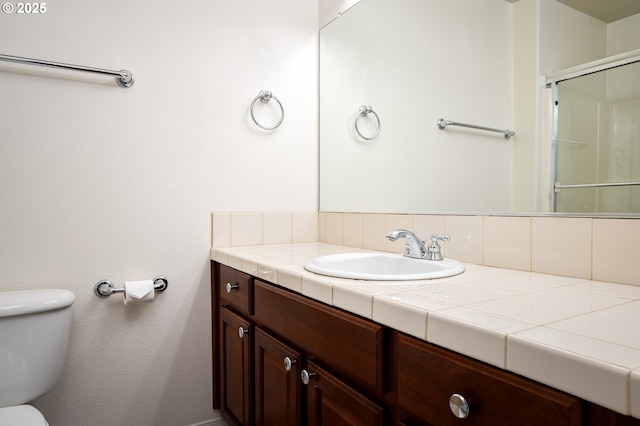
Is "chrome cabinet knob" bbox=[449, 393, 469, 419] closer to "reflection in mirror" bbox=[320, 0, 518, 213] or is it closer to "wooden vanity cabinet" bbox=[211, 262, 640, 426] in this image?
"wooden vanity cabinet" bbox=[211, 262, 640, 426]

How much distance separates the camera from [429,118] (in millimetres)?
1477

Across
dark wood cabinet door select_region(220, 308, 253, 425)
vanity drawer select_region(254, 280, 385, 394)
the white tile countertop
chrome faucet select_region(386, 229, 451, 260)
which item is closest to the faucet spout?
chrome faucet select_region(386, 229, 451, 260)

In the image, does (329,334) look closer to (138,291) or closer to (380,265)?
(380,265)

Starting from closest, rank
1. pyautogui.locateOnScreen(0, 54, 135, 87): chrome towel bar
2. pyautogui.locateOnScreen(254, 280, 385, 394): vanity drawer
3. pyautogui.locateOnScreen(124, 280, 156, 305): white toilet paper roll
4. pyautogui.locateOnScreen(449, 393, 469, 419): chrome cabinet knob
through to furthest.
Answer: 1. pyautogui.locateOnScreen(449, 393, 469, 419): chrome cabinet knob
2. pyautogui.locateOnScreen(254, 280, 385, 394): vanity drawer
3. pyautogui.locateOnScreen(0, 54, 135, 87): chrome towel bar
4. pyautogui.locateOnScreen(124, 280, 156, 305): white toilet paper roll

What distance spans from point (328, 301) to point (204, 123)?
3.39 ft

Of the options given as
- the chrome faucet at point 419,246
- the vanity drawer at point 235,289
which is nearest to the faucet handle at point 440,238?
the chrome faucet at point 419,246

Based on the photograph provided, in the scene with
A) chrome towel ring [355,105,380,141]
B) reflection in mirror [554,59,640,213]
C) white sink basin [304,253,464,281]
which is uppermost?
chrome towel ring [355,105,380,141]

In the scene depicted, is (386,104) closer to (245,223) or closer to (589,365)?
(245,223)

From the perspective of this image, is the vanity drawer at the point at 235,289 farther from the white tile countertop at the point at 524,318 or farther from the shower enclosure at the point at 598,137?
the shower enclosure at the point at 598,137

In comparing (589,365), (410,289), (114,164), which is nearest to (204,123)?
(114,164)

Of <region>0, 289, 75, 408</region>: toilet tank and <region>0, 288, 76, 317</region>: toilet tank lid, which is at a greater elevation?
<region>0, 288, 76, 317</region>: toilet tank lid

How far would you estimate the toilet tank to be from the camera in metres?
1.13

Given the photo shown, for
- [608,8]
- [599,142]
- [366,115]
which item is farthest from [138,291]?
[608,8]

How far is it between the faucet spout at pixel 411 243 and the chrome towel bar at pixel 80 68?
108 centimetres
